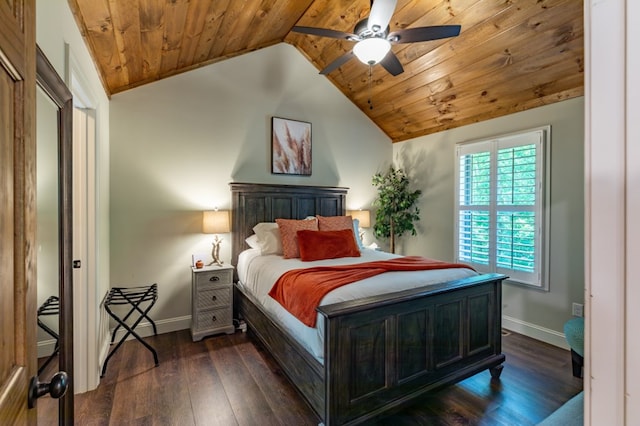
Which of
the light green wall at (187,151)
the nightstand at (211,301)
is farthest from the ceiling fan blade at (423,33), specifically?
the nightstand at (211,301)

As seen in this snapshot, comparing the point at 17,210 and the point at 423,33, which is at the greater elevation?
the point at 423,33

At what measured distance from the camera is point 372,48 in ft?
6.97

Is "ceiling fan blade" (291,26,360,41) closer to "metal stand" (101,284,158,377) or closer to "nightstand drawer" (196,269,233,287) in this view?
"nightstand drawer" (196,269,233,287)

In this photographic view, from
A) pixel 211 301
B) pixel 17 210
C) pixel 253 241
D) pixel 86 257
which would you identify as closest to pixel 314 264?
pixel 253 241

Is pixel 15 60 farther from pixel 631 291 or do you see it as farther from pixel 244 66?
pixel 244 66

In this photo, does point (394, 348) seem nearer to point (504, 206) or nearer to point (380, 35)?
point (380, 35)

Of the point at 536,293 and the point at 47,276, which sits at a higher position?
the point at 47,276

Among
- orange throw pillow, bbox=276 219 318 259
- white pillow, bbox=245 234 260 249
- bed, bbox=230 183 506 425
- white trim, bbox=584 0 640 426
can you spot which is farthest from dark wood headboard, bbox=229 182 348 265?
white trim, bbox=584 0 640 426

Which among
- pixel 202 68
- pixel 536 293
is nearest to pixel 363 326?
pixel 536 293

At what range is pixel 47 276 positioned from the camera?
48.3 inches

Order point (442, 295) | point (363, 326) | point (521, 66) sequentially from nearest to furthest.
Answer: point (363, 326) → point (442, 295) → point (521, 66)

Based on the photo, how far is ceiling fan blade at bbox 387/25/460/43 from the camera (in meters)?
2.08

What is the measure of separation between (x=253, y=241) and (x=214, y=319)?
3.03 feet

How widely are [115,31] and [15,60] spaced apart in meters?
1.94
